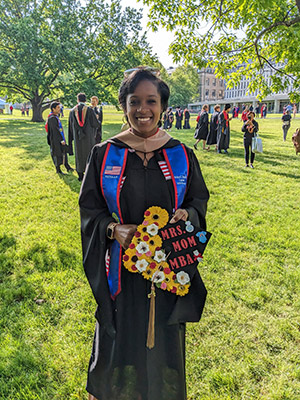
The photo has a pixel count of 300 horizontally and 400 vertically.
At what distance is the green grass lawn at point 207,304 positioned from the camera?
95.6 inches

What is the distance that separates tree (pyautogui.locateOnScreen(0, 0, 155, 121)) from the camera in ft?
77.5

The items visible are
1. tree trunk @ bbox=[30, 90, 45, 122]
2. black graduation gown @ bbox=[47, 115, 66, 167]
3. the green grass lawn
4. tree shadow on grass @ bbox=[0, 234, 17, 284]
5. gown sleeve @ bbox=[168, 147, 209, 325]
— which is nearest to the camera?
gown sleeve @ bbox=[168, 147, 209, 325]

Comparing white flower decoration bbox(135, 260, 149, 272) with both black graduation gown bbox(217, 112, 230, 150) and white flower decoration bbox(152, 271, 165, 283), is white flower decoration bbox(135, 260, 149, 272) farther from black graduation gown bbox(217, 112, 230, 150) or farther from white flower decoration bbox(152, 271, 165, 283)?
black graduation gown bbox(217, 112, 230, 150)

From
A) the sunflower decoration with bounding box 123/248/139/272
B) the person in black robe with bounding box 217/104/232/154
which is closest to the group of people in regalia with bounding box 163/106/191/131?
the person in black robe with bounding box 217/104/232/154

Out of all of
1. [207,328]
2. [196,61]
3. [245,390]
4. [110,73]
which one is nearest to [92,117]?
[196,61]

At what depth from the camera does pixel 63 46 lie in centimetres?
2375

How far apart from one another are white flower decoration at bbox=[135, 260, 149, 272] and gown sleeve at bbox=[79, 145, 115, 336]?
0.91 ft

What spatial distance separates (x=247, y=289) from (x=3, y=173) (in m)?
8.04

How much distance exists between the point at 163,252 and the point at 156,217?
0.19 meters

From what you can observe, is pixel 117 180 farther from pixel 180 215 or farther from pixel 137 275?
pixel 137 275

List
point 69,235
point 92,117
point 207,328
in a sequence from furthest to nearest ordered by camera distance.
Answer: point 92,117 < point 69,235 < point 207,328

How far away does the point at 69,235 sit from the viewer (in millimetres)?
4918

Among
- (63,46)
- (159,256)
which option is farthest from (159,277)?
(63,46)

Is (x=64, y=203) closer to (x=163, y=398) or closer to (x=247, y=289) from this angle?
(x=247, y=289)
